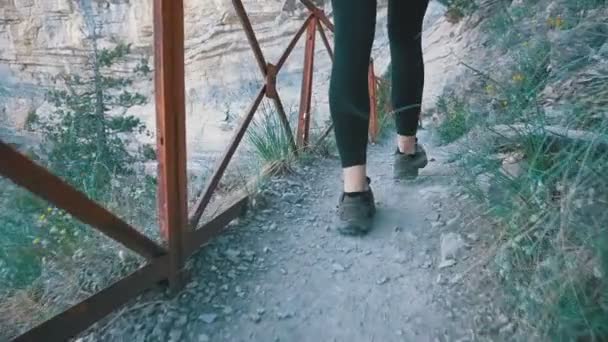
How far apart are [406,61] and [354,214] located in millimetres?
539

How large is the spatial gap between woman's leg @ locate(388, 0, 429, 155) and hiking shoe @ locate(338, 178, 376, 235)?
0.35 metres

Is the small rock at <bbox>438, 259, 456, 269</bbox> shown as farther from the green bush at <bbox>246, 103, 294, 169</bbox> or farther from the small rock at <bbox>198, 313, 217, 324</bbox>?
the green bush at <bbox>246, 103, 294, 169</bbox>

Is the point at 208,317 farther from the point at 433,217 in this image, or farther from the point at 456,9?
the point at 456,9

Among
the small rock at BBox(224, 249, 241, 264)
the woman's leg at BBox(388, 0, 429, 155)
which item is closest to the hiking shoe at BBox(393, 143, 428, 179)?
the woman's leg at BBox(388, 0, 429, 155)

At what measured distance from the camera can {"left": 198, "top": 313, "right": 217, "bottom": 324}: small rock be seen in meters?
1.01

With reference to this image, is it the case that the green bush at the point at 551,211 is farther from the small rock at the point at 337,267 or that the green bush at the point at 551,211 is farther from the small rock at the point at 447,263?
the small rock at the point at 337,267

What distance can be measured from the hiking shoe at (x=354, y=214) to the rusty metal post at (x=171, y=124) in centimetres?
47

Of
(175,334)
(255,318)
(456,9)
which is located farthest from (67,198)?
(456,9)

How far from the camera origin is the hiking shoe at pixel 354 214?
4.47 feet

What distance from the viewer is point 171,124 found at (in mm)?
996

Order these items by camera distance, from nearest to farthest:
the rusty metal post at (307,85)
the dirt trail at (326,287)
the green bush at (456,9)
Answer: the dirt trail at (326,287) → the rusty metal post at (307,85) → the green bush at (456,9)

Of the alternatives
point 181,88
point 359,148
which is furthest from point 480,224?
point 181,88

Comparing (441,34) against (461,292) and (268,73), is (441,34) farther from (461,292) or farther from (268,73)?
(461,292)

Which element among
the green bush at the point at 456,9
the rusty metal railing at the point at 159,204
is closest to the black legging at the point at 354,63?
the rusty metal railing at the point at 159,204
